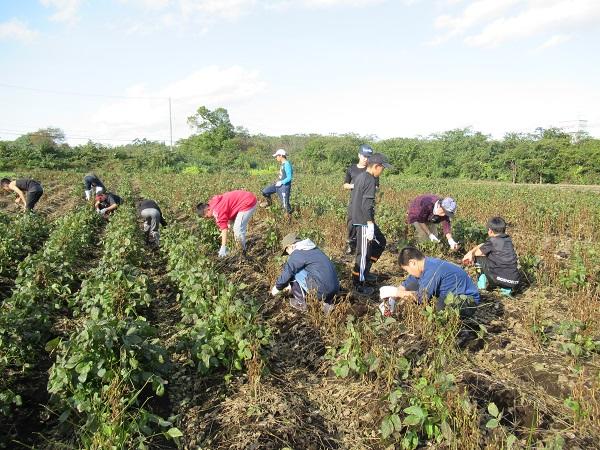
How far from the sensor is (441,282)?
13.4 feet

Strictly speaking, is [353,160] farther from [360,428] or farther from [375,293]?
[360,428]

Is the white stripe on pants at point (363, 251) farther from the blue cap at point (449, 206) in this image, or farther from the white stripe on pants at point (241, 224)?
the white stripe on pants at point (241, 224)

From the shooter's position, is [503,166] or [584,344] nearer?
[584,344]

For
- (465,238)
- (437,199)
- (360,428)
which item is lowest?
(360,428)

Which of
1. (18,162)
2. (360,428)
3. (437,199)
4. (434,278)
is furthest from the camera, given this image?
(18,162)

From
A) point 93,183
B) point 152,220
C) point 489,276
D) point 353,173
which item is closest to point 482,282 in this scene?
point 489,276

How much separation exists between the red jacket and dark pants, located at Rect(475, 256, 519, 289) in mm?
3347

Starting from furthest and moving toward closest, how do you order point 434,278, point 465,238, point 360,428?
1. point 465,238
2. point 434,278
3. point 360,428

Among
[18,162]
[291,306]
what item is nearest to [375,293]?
[291,306]

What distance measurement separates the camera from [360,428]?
117 inches

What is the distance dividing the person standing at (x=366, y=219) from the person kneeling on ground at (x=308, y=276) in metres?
0.72

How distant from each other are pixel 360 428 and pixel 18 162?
30.2 meters

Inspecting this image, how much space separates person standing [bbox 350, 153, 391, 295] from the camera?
16.6ft

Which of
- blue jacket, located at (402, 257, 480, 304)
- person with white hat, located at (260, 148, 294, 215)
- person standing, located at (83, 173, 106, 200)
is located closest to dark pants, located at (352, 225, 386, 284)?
blue jacket, located at (402, 257, 480, 304)
